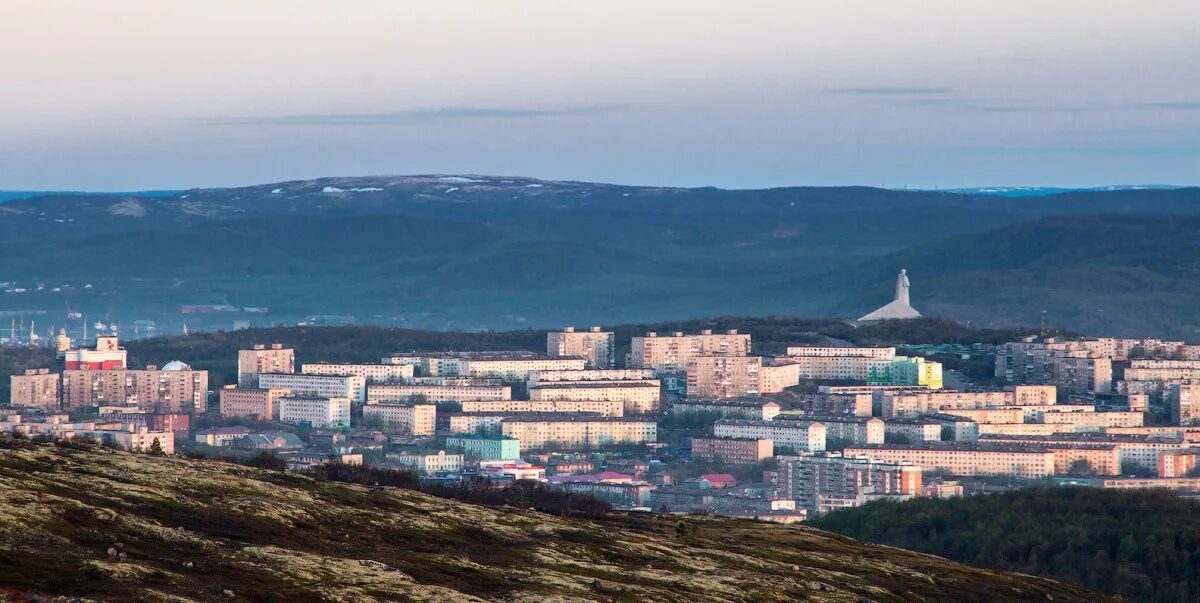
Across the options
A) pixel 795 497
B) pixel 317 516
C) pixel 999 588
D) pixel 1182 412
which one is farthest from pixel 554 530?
pixel 1182 412

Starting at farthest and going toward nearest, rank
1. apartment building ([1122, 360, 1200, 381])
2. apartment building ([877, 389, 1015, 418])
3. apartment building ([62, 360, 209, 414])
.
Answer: apartment building ([1122, 360, 1200, 381]) < apartment building ([62, 360, 209, 414]) < apartment building ([877, 389, 1015, 418])

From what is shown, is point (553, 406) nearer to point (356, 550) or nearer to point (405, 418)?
point (405, 418)

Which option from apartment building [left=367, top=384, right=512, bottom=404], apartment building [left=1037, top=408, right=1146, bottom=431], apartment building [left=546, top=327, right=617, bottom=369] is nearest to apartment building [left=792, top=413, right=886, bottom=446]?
apartment building [left=1037, top=408, right=1146, bottom=431]

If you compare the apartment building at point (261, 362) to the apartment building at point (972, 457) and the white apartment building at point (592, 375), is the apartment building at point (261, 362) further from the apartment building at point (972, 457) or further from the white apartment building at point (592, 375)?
the apartment building at point (972, 457)

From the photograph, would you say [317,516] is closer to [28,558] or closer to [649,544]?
[649,544]

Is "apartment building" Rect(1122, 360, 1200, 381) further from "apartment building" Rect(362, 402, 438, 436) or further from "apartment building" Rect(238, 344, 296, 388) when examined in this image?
"apartment building" Rect(238, 344, 296, 388)

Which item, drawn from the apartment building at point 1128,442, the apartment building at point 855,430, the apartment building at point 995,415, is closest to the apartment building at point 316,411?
the apartment building at point 855,430

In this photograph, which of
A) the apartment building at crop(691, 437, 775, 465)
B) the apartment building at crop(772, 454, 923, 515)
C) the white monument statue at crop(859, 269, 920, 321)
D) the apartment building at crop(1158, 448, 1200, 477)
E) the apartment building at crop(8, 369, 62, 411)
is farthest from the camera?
the white monument statue at crop(859, 269, 920, 321)
